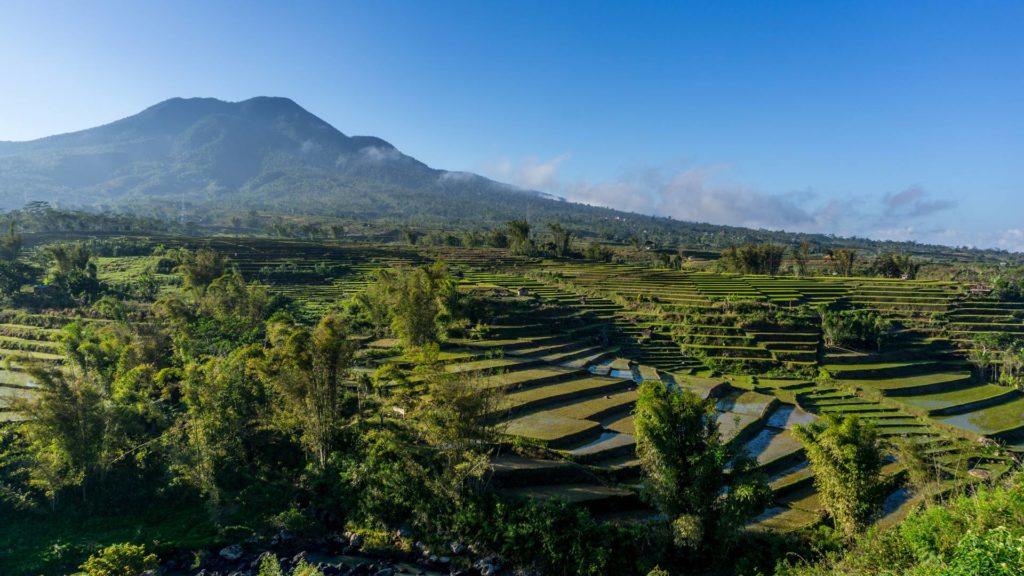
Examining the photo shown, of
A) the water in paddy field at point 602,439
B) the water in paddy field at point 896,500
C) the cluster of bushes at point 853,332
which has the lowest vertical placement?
the water in paddy field at point 896,500

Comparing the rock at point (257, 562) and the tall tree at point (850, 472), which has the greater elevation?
the tall tree at point (850, 472)

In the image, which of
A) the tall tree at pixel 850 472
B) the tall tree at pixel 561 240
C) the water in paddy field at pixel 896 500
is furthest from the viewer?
the tall tree at pixel 561 240

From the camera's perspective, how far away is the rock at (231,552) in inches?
749

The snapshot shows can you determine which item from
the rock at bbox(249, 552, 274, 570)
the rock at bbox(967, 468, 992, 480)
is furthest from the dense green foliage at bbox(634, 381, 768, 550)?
the rock at bbox(249, 552, 274, 570)

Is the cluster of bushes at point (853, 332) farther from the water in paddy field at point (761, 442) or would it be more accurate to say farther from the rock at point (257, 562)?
the rock at point (257, 562)

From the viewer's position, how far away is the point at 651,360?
41906 mm

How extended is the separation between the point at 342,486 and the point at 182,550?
6361 millimetres

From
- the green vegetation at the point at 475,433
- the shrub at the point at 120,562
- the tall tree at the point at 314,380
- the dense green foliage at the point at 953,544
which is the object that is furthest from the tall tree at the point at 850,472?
the shrub at the point at 120,562

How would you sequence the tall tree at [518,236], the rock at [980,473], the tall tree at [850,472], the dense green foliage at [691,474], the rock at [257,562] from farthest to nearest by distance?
the tall tree at [518,236]
the rock at [980,473]
the rock at [257,562]
the dense green foliage at [691,474]
the tall tree at [850,472]

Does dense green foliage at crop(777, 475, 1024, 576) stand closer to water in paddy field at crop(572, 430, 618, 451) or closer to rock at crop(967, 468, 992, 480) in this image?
water in paddy field at crop(572, 430, 618, 451)

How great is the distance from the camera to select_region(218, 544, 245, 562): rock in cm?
1903

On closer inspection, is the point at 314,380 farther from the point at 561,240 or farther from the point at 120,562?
the point at 561,240

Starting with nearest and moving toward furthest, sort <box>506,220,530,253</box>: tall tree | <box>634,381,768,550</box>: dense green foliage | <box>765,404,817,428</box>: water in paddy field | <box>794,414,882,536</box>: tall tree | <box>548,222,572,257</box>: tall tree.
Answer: <box>794,414,882,536</box>: tall tree
<box>634,381,768,550</box>: dense green foliage
<box>765,404,817,428</box>: water in paddy field
<box>506,220,530,253</box>: tall tree
<box>548,222,572,257</box>: tall tree

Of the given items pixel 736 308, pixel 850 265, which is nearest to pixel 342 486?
pixel 736 308
